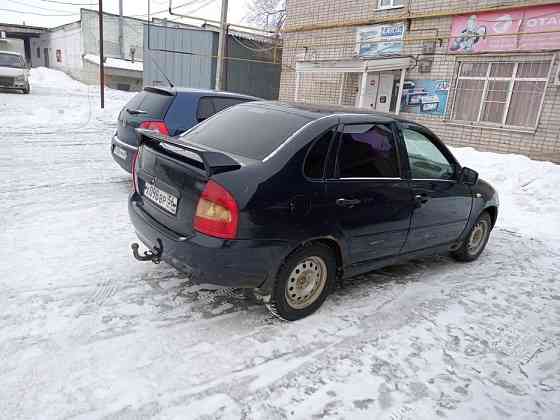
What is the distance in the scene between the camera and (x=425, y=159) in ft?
13.0

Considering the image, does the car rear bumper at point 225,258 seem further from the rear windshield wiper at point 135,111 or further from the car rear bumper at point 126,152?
the rear windshield wiper at point 135,111

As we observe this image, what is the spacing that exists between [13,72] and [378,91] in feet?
50.3

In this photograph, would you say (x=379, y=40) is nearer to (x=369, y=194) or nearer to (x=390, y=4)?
(x=390, y=4)

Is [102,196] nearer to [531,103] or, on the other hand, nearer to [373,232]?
[373,232]

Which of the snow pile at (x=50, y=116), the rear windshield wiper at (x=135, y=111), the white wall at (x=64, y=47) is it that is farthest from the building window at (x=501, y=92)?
the white wall at (x=64, y=47)

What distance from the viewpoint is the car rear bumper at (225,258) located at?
105 inches

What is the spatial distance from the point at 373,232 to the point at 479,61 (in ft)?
32.0

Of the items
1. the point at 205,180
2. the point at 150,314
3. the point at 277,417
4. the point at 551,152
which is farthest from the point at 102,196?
the point at 551,152

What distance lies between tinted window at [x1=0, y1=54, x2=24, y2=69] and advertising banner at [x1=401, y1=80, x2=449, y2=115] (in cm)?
1660

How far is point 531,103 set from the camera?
10.1 metres

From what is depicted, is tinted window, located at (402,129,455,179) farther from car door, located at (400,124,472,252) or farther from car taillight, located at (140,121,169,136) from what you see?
car taillight, located at (140,121,169,136)

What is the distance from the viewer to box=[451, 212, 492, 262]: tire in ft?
15.1

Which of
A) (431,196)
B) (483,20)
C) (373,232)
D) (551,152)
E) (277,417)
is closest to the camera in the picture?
(277,417)

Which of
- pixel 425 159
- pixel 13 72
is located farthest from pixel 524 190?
pixel 13 72
